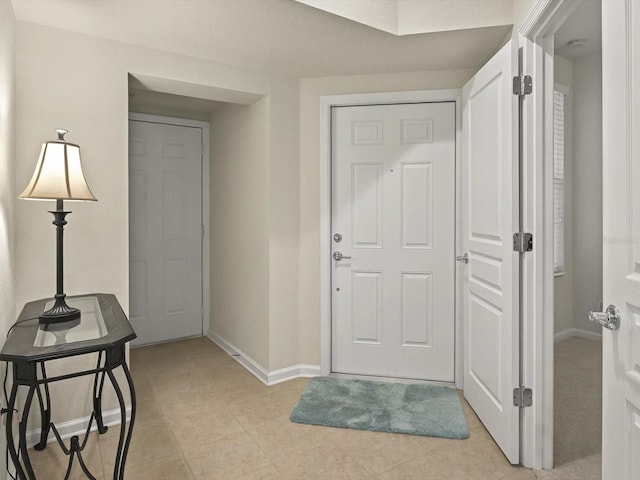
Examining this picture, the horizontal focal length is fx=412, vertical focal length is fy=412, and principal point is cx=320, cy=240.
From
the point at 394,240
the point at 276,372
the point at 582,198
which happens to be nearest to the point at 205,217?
the point at 276,372

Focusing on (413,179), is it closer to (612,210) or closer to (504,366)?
(504,366)

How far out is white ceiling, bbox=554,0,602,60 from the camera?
118 inches

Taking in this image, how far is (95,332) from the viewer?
153 cm

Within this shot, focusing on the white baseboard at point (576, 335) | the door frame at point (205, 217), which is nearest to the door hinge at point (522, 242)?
the white baseboard at point (576, 335)

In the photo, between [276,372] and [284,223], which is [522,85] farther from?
[276,372]

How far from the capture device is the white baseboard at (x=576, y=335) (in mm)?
3968

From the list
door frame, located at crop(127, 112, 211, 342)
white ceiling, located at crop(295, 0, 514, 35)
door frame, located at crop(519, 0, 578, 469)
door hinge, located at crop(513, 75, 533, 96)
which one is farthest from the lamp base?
door frame, located at crop(127, 112, 211, 342)

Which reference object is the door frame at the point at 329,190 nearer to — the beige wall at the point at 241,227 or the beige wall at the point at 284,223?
the beige wall at the point at 284,223

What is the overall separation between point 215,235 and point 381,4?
8.21 feet

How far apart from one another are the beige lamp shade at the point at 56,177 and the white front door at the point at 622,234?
195cm

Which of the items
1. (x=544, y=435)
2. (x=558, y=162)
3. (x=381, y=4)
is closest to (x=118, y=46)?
(x=381, y=4)

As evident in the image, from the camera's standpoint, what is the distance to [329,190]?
120 inches

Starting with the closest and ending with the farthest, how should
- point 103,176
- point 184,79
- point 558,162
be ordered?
point 103,176, point 184,79, point 558,162

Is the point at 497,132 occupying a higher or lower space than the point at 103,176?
higher
